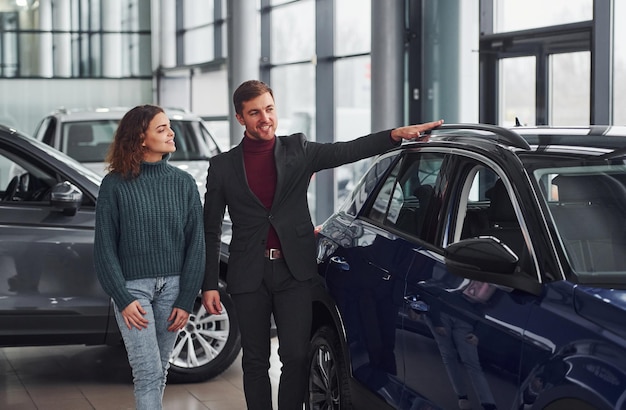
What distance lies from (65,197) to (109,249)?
226 centimetres

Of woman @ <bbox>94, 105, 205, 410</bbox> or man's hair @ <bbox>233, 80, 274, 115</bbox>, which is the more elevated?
man's hair @ <bbox>233, 80, 274, 115</bbox>

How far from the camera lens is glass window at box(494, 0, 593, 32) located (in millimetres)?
10172

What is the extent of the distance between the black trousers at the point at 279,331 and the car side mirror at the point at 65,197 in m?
2.13

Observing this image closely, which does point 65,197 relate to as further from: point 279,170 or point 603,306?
point 603,306

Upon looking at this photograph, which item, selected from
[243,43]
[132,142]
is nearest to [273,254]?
[132,142]

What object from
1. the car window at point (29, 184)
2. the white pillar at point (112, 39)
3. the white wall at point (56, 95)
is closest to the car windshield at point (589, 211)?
Answer: the car window at point (29, 184)

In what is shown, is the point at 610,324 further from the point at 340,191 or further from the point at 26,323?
the point at 340,191

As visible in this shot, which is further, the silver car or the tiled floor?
the silver car

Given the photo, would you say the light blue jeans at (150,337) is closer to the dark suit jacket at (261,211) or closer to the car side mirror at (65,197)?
the dark suit jacket at (261,211)

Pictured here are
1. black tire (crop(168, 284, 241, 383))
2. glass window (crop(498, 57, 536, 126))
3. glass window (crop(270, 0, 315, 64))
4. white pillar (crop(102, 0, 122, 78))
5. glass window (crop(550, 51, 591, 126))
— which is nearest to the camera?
black tire (crop(168, 284, 241, 383))

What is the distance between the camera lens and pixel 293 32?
56.3 feet

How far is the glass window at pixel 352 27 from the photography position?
1507 cm

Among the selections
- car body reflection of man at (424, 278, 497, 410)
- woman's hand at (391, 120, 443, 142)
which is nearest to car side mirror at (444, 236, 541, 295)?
car body reflection of man at (424, 278, 497, 410)

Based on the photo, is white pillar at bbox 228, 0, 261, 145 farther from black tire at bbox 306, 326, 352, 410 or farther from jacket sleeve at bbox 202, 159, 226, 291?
jacket sleeve at bbox 202, 159, 226, 291
